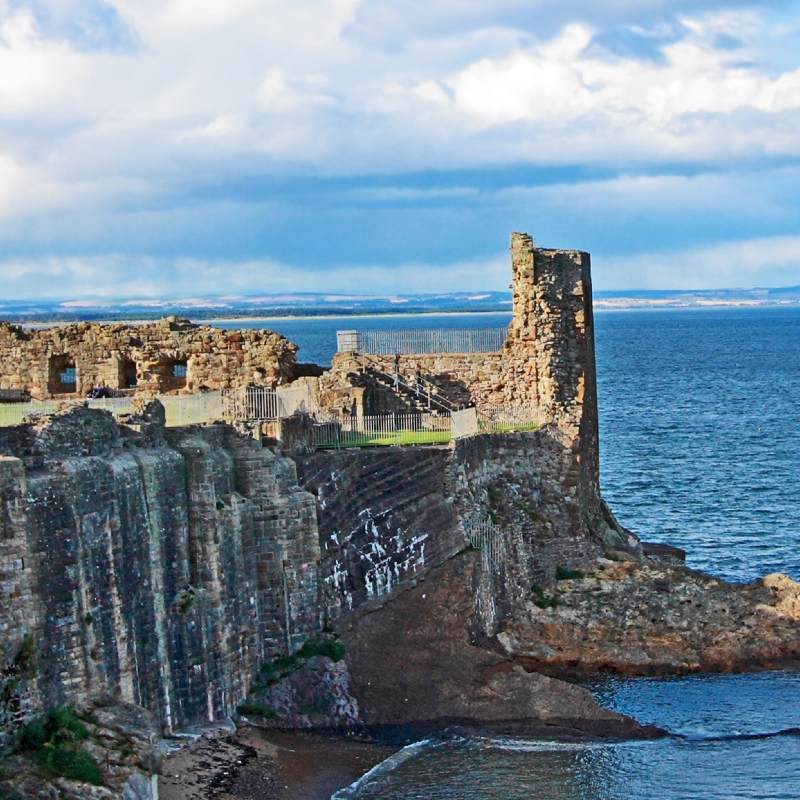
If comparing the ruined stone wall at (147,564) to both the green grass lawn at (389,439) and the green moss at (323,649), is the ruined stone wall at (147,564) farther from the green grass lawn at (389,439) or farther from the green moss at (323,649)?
the green grass lawn at (389,439)

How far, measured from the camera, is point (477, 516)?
49312mm

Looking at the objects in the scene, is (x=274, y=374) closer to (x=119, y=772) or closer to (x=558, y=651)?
(x=558, y=651)

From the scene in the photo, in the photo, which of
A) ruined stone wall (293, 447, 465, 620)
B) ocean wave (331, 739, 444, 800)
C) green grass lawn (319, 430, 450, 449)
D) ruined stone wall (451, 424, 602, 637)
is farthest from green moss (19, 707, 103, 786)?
ruined stone wall (451, 424, 602, 637)

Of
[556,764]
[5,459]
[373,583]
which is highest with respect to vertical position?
[5,459]

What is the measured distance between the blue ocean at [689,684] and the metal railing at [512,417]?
7790 millimetres

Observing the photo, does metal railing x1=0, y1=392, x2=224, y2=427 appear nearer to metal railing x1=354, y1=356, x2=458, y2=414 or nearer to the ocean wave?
metal railing x1=354, y1=356, x2=458, y2=414

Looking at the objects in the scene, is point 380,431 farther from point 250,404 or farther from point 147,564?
point 147,564

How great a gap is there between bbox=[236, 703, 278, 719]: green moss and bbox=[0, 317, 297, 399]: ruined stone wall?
1376 cm

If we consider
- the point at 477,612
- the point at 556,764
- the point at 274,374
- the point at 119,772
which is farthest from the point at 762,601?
the point at 119,772

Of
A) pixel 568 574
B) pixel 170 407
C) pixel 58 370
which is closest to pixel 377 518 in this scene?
pixel 170 407

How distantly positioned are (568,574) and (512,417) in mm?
5229

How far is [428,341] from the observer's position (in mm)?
56812

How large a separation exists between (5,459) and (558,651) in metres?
17.7

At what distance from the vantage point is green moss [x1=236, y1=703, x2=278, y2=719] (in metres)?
41.4
